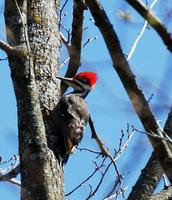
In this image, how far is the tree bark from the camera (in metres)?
3.56

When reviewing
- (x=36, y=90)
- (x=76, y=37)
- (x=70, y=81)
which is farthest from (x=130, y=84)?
(x=70, y=81)

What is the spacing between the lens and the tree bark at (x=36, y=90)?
140 inches

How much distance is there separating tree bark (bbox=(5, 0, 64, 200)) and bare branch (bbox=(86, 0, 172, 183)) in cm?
108

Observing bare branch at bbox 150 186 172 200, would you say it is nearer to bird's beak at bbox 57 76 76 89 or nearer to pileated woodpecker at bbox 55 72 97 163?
pileated woodpecker at bbox 55 72 97 163

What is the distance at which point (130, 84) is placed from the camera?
7.95ft

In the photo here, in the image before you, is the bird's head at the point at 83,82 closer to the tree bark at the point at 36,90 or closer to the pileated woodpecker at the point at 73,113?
the pileated woodpecker at the point at 73,113

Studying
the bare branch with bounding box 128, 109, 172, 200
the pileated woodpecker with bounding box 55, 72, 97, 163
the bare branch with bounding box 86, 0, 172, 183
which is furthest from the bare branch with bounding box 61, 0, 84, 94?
the bare branch with bounding box 86, 0, 172, 183

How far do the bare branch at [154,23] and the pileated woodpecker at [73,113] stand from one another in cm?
212

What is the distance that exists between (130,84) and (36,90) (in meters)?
1.39

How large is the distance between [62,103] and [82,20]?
2.37ft

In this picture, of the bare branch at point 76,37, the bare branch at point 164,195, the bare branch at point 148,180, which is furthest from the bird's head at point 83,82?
the bare branch at point 164,195

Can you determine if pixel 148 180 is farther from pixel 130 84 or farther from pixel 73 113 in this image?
pixel 130 84

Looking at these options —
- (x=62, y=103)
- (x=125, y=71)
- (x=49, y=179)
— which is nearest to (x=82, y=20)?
(x=62, y=103)

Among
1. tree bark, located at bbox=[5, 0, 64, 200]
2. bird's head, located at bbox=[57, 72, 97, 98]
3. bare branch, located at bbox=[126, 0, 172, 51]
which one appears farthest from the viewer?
bird's head, located at bbox=[57, 72, 97, 98]
